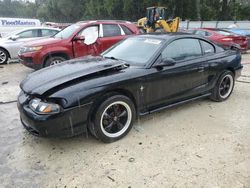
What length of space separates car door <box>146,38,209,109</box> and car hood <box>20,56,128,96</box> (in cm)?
59

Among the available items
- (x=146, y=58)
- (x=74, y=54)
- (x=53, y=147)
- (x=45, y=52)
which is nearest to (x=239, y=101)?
(x=146, y=58)

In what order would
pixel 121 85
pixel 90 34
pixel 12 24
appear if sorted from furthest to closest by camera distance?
pixel 12 24, pixel 90 34, pixel 121 85

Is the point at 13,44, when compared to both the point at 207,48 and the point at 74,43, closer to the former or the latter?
the point at 74,43

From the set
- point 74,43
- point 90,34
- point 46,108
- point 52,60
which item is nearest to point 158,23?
point 90,34

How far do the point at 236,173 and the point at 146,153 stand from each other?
3.62 ft

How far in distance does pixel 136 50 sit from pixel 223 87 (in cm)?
215

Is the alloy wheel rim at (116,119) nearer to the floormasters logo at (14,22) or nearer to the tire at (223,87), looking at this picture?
the tire at (223,87)

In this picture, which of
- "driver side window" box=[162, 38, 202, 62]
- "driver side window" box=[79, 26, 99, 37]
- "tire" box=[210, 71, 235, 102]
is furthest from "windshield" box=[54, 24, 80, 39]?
"tire" box=[210, 71, 235, 102]

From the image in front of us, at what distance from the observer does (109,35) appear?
8.15 m

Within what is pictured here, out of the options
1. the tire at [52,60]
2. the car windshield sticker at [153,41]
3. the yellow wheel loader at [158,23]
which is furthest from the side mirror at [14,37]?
the car windshield sticker at [153,41]

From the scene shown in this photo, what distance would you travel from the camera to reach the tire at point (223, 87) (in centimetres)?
516

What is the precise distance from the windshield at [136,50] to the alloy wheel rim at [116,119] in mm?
792

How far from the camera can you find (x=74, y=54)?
7656 millimetres

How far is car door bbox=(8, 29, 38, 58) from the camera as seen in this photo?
32.1 feet
